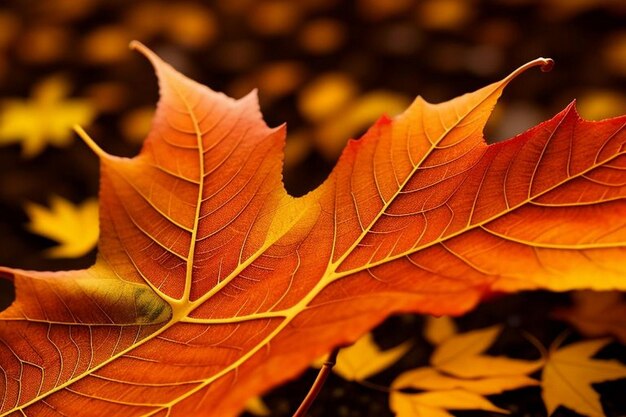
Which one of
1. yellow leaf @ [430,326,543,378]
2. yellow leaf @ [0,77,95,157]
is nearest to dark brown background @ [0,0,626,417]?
yellow leaf @ [0,77,95,157]

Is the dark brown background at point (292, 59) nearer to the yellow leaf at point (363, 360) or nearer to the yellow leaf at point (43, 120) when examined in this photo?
the yellow leaf at point (43, 120)

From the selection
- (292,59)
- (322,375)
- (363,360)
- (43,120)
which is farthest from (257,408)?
(292,59)

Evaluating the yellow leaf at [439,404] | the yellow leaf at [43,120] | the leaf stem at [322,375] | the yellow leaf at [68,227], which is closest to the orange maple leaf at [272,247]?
the leaf stem at [322,375]

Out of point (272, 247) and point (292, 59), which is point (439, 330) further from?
point (292, 59)

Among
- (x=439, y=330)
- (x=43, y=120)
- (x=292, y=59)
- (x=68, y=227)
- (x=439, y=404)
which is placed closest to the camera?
(x=439, y=404)

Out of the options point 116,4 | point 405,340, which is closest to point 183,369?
point 405,340

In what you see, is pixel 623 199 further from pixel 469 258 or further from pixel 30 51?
pixel 30 51
